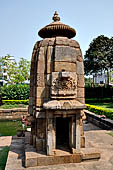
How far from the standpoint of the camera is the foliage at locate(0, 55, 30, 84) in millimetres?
31344

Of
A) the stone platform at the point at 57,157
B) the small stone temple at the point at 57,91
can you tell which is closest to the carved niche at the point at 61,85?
the small stone temple at the point at 57,91

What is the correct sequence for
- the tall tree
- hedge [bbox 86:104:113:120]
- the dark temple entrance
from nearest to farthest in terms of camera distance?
the dark temple entrance < hedge [bbox 86:104:113:120] < the tall tree

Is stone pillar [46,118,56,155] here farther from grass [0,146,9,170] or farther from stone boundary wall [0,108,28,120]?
stone boundary wall [0,108,28,120]

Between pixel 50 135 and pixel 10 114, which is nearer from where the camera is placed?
pixel 50 135

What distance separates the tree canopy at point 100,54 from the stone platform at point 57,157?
23.1 metres

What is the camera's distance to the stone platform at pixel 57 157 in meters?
4.89

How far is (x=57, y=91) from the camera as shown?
17.6 ft

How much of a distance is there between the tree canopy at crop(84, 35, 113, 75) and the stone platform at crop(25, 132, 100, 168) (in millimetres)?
23078

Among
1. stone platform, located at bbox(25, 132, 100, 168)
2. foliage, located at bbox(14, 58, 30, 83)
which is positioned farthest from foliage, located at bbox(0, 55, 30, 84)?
stone platform, located at bbox(25, 132, 100, 168)

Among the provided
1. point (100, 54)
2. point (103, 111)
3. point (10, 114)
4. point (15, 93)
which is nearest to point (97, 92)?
point (100, 54)

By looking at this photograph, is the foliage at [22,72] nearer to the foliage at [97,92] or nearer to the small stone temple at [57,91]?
the foliage at [97,92]

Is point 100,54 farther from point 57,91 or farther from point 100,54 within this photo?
point 57,91

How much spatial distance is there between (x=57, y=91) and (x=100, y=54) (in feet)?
75.2

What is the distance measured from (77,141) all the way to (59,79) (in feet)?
6.92
